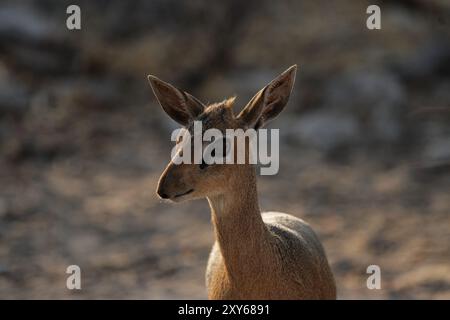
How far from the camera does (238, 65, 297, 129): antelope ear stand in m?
4.71

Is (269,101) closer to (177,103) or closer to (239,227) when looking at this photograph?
(177,103)

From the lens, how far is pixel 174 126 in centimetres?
1076

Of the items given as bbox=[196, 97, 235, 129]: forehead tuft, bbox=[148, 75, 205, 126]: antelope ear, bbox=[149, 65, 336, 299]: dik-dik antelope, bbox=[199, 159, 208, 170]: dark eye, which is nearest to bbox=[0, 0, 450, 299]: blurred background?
bbox=[149, 65, 336, 299]: dik-dik antelope

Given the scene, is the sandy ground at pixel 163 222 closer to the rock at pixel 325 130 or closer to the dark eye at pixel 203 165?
the rock at pixel 325 130

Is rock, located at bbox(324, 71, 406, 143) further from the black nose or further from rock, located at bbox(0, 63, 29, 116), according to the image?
the black nose

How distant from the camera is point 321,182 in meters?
9.52

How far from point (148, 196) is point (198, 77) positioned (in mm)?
2819

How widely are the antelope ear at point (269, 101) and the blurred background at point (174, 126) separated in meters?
2.63

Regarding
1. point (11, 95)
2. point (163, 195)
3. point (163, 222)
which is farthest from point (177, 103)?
point (11, 95)

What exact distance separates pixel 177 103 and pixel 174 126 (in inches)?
233

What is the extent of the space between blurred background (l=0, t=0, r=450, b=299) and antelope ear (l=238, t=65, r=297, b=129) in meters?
2.63

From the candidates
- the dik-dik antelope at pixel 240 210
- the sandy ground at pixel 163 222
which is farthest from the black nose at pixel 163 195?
the sandy ground at pixel 163 222

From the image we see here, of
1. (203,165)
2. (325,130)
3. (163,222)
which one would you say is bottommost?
(203,165)
